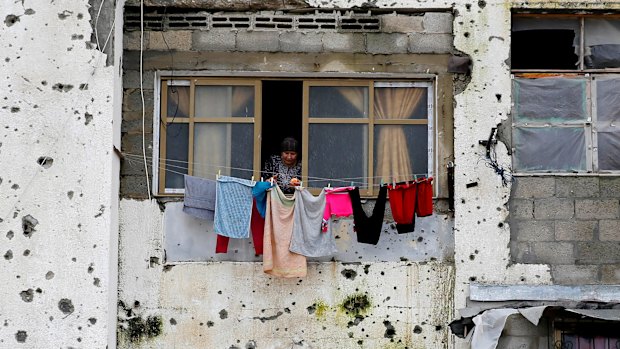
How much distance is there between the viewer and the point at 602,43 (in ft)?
33.3

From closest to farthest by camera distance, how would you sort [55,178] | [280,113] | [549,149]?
1. [55,178]
2. [549,149]
3. [280,113]

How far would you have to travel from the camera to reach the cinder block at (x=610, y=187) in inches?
384

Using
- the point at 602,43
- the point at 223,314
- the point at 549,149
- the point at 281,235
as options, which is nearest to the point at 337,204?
the point at 281,235

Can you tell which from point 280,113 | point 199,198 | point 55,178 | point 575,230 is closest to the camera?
point 55,178

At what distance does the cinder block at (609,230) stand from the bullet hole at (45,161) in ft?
16.9

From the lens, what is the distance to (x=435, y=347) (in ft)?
31.7

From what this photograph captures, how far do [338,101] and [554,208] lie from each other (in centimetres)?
232

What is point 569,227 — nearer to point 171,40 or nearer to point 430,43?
point 430,43

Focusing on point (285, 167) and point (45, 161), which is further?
point (285, 167)

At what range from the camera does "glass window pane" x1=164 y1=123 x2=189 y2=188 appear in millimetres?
10000

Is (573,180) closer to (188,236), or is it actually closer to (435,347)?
(435,347)

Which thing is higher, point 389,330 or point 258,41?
point 258,41

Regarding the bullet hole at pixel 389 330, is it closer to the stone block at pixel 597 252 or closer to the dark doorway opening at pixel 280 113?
the stone block at pixel 597 252

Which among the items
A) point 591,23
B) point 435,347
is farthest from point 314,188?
point 591,23
